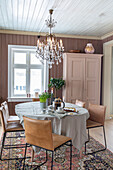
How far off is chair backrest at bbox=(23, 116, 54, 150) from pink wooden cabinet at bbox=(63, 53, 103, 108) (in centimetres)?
263

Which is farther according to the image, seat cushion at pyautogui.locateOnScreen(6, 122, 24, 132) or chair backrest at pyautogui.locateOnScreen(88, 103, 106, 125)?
chair backrest at pyautogui.locateOnScreen(88, 103, 106, 125)

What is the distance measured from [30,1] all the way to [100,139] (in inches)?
121

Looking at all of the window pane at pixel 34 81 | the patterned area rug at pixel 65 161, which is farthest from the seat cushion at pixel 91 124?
the window pane at pixel 34 81

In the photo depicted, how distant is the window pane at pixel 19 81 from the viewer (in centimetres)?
504

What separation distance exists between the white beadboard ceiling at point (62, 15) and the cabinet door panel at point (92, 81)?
91 centimetres

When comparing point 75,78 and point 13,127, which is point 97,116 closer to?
point 13,127

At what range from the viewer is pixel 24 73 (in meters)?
5.11

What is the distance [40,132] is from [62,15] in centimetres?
264

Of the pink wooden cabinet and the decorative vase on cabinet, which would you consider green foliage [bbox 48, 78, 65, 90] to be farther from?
the decorative vase on cabinet

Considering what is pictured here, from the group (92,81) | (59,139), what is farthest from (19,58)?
(59,139)

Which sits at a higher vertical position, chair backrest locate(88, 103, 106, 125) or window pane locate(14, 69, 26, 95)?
window pane locate(14, 69, 26, 95)

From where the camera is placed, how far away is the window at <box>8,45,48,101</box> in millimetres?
4977

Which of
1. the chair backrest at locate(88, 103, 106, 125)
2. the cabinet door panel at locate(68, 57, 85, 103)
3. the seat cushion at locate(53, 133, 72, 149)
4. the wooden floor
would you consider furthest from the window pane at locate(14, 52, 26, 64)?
the seat cushion at locate(53, 133, 72, 149)

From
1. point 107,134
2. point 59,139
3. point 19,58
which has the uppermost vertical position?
point 19,58
